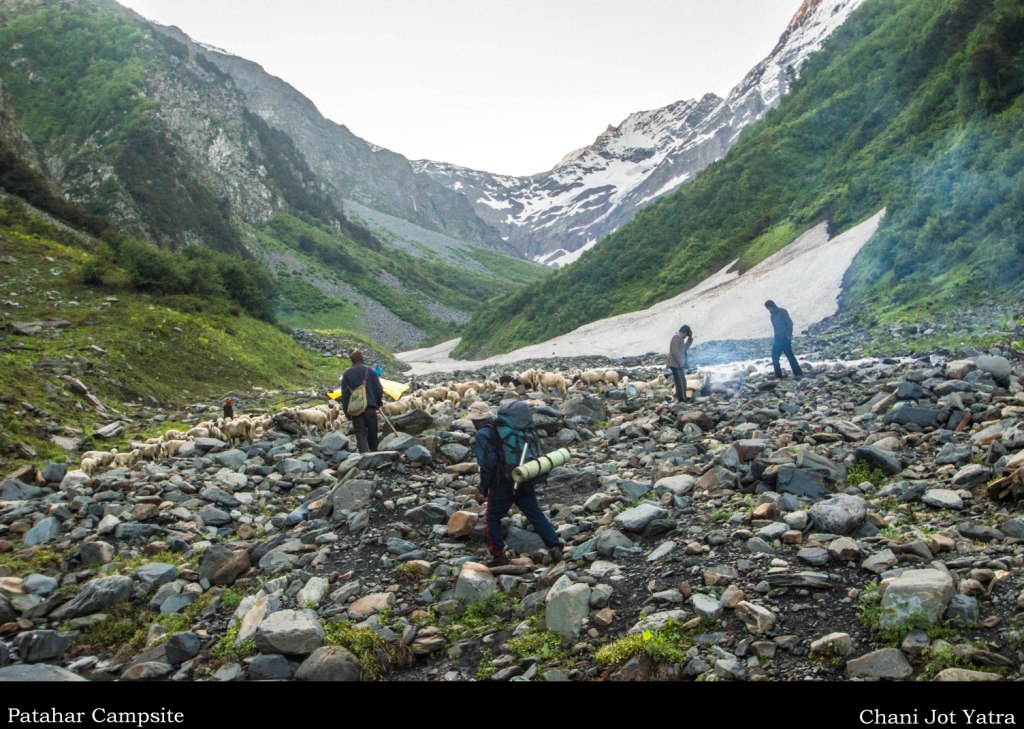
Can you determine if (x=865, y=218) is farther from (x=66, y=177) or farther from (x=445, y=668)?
(x=66, y=177)

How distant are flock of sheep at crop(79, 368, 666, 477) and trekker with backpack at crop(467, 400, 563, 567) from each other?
6891 millimetres

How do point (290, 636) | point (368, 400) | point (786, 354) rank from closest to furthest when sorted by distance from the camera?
point (290, 636), point (368, 400), point (786, 354)

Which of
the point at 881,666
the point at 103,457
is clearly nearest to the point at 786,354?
the point at 881,666

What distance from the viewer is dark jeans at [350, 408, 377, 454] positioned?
41.6ft

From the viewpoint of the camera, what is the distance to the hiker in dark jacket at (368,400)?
494 inches

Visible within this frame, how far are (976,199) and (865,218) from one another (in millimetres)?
14178

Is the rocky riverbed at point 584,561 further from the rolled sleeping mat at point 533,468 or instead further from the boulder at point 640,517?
the rolled sleeping mat at point 533,468

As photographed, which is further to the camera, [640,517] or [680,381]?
[680,381]

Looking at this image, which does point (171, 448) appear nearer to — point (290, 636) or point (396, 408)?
point (396, 408)

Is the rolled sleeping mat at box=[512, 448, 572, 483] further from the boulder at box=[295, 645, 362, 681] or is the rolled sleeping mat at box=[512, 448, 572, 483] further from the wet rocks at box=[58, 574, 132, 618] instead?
the wet rocks at box=[58, 574, 132, 618]

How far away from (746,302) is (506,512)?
113 ft

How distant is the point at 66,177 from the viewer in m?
70.4

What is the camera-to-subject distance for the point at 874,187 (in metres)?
40.8

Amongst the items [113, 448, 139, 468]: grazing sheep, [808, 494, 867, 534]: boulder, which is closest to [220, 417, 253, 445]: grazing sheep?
[113, 448, 139, 468]: grazing sheep
